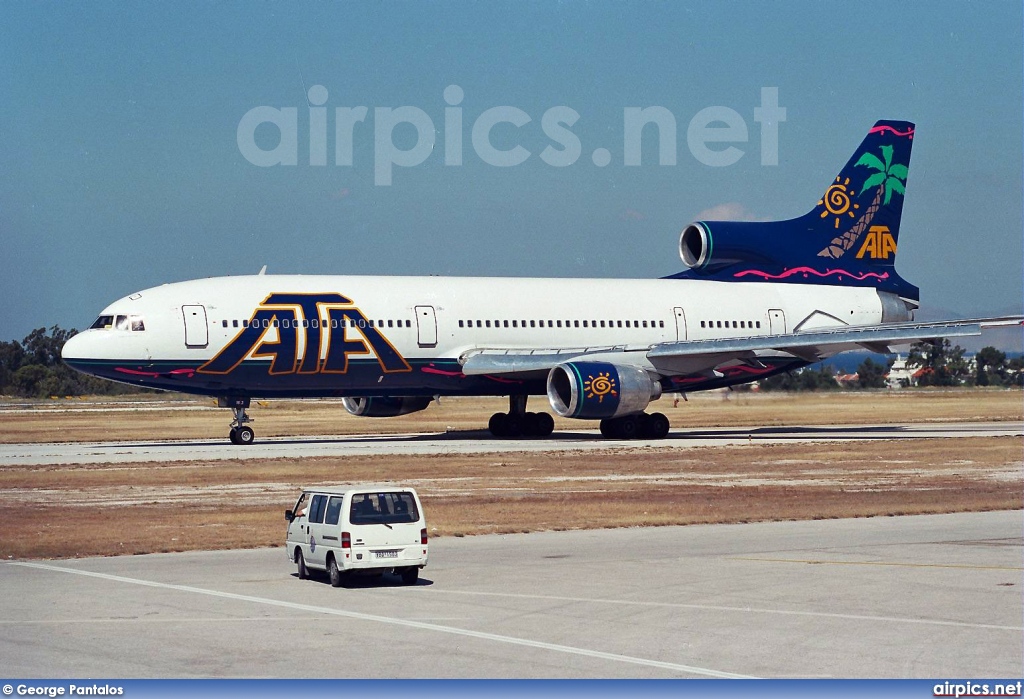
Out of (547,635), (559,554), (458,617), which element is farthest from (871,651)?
(559,554)

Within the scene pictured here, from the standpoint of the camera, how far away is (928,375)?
410ft

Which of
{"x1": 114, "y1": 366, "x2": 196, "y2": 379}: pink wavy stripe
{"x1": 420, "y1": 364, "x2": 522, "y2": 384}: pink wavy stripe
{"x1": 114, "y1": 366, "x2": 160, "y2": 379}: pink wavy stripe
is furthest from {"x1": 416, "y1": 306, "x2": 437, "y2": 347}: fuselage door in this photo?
{"x1": 114, "y1": 366, "x2": 160, "y2": 379}: pink wavy stripe

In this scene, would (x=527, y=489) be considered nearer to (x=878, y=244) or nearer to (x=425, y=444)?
(x=425, y=444)

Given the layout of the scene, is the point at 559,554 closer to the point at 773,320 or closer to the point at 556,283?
the point at 556,283

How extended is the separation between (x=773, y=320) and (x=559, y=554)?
34.4m

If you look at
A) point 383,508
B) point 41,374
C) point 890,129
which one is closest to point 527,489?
point 383,508

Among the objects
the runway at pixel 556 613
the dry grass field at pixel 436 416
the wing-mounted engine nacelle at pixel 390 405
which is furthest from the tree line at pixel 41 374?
the runway at pixel 556 613

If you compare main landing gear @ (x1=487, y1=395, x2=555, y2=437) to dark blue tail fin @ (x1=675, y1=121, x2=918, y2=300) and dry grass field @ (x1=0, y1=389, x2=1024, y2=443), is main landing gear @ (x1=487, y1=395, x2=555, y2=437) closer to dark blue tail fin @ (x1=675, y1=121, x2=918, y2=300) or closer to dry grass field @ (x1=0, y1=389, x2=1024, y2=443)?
dry grass field @ (x1=0, y1=389, x2=1024, y2=443)

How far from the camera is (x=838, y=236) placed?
181ft

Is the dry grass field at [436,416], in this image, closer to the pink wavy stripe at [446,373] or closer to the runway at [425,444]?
the runway at [425,444]

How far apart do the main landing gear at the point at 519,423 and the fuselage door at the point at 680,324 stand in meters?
5.70

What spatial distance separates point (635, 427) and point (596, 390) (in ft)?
12.1

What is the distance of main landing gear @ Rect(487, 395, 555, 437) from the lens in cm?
4909

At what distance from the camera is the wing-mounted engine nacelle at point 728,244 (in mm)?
53875
